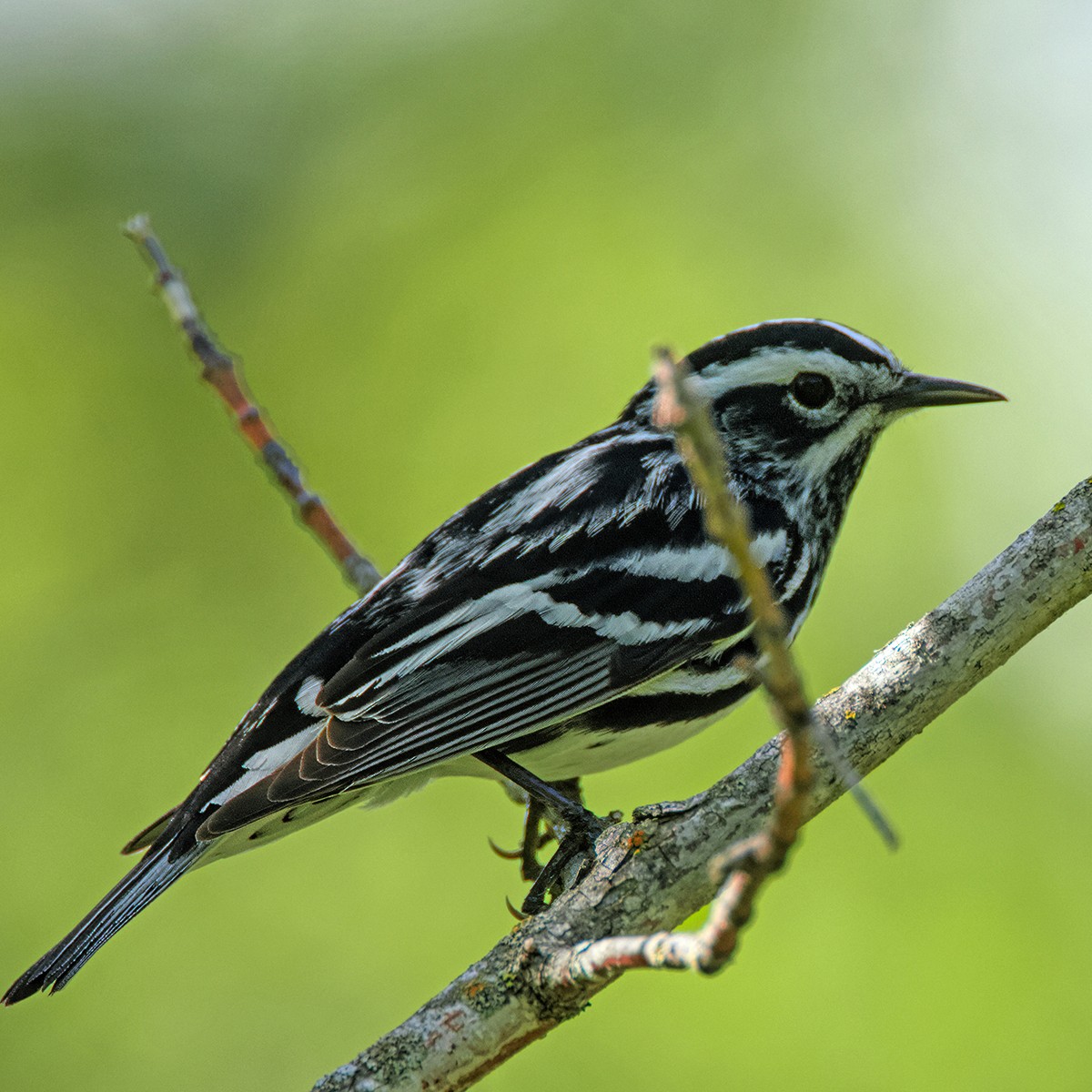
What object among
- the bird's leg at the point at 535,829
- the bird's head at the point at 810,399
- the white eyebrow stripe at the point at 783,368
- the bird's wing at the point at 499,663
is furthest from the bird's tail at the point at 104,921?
the white eyebrow stripe at the point at 783,368

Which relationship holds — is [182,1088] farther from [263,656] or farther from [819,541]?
[819,541]

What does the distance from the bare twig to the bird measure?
434 millimetres

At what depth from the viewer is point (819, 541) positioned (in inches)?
191

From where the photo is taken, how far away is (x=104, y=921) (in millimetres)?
3955

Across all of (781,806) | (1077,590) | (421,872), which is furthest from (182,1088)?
(781,806)

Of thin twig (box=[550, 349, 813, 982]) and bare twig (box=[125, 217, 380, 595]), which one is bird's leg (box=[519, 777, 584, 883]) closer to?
bare twig (box=[125, 217, 380, 595])

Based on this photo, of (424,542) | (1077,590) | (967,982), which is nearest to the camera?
(1077,590)

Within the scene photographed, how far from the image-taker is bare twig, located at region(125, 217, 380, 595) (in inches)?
194

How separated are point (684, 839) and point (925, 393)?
98.8 inches

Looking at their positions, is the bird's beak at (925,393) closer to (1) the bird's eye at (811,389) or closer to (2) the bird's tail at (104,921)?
(1) the bird's eye at (811,389)

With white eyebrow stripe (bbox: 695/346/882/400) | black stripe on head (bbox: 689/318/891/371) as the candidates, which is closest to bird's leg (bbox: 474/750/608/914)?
white eyebrow stripe (bbox: 695/346/882/400)

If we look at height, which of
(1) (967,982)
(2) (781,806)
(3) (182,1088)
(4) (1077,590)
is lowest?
(1) (967,982)

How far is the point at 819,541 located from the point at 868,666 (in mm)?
1741

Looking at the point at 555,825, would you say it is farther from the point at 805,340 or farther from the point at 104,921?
the point at 805,340
